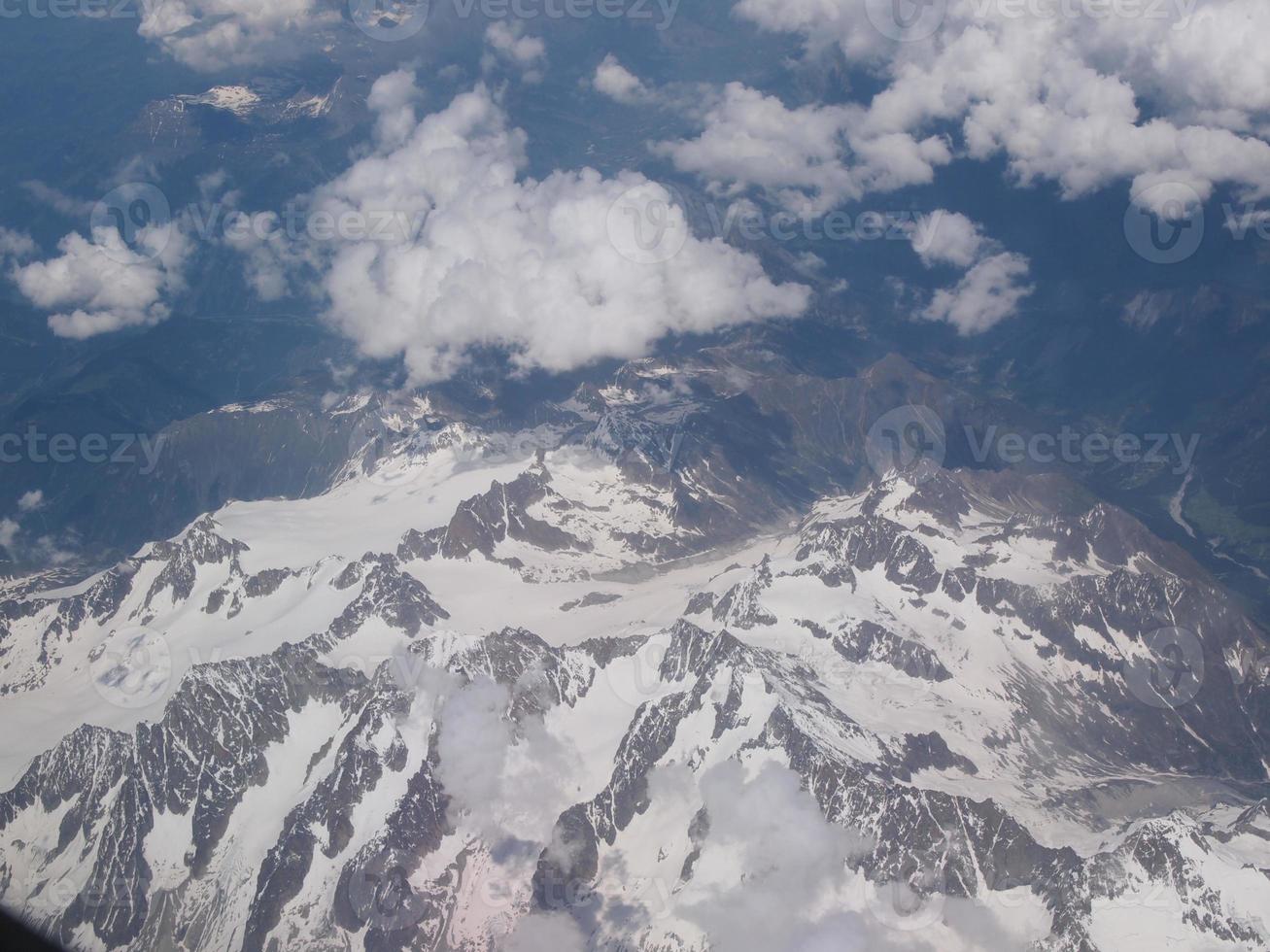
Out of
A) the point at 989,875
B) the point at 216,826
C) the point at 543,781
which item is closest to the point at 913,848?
the point at 989,875

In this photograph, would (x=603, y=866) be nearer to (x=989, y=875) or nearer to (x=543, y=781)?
(x=543, y=781)

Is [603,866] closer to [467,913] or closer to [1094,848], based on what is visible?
[467,913]

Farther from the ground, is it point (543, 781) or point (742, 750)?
point (742, 750)

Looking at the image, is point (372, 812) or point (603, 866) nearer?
point (603, 866)

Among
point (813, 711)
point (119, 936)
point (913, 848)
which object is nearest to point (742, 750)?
point (813, 711)

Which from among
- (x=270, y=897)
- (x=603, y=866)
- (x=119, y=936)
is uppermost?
(x=603, y=866)

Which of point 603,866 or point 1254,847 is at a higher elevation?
point 1254,847

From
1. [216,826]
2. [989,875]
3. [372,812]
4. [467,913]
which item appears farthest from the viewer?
[216,826]

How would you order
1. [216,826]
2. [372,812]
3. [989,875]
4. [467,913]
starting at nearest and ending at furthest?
[989,875] → [467,913] → [372,812] → [216,826]

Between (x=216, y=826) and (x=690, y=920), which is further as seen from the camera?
(x=216, y=826)
